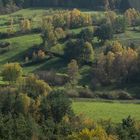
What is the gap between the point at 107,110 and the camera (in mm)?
131625

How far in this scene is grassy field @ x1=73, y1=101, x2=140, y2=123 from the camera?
12538cm

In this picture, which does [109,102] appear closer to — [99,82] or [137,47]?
[99,82]

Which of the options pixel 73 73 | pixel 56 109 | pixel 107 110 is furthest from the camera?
pixel 73 73

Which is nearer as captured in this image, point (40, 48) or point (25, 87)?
point (25, 87)

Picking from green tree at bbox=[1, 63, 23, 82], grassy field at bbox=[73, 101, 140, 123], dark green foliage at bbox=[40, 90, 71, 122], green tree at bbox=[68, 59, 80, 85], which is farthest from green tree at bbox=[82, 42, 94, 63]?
dark green foliage at bbox=[40, 90, 71, 122]

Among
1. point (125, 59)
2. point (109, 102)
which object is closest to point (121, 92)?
point (109, 102)

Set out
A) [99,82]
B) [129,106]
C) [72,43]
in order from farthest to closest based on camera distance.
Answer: [72,43]
[99,82]
[129,106]

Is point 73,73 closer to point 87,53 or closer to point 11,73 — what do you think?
point 87,53

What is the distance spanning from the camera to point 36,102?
123 m

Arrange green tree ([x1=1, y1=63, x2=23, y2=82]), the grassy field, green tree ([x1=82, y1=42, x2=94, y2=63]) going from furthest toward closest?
green tree ([x1=82, y1=42, x2=94, y2=63]) → green tree ([x1=1, y1=63, x2=23, y2=82]) → the grassy field

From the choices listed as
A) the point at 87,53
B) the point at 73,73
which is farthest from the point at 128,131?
the point at 87,53

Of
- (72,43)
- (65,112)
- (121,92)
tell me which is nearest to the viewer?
(65,112)

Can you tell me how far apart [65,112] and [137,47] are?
76287mm

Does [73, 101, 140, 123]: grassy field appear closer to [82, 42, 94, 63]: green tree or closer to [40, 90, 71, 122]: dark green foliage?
[40, 90, 71, 122]: dark green foliage
